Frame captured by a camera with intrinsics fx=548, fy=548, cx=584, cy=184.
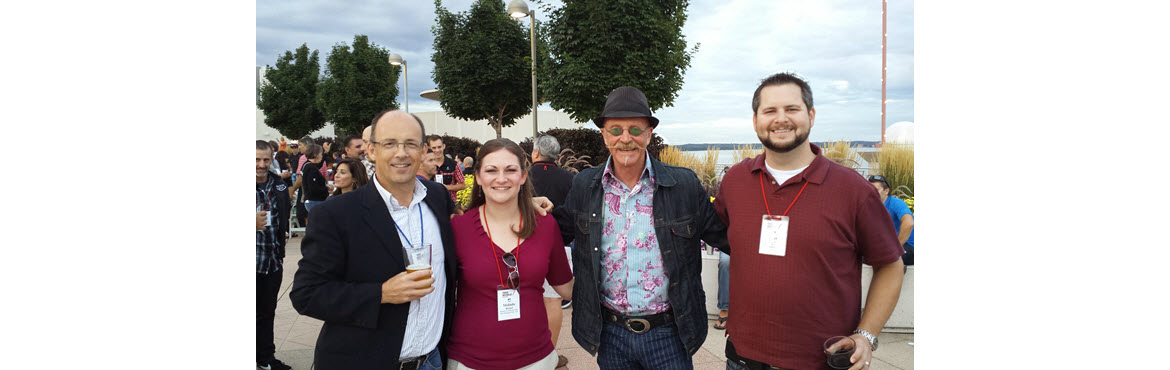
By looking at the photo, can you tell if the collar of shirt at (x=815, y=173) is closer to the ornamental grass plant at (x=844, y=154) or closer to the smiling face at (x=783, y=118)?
the smiling face at (x=783, y=118)

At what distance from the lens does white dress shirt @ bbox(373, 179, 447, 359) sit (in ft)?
6.67

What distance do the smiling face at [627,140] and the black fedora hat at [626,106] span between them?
31mm

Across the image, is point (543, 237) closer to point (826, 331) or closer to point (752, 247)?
point (752, 247)

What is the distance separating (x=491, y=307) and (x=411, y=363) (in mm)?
351

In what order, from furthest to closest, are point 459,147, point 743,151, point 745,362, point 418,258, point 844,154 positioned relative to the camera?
point 459,147 < point 743,151 < point 844,154 < point 745,362 < point 418,258

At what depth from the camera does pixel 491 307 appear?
2.15 m

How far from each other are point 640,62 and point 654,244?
10877 millimetres

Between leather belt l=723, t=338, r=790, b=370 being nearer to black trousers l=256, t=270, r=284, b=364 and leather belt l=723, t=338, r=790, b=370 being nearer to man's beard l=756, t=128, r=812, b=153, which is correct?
man's beard l=756, t=128, r=812, b=153

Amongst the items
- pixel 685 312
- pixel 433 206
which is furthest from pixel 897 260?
pixel 433 206

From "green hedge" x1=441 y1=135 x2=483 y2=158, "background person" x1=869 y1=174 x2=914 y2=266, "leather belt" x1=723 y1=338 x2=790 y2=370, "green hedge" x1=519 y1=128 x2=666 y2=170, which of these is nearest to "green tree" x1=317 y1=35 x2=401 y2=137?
"green hedge" x1=441 y1=135 x2=483 y2=158

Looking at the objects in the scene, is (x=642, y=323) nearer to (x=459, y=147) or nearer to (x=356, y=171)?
(x=356, y=171)

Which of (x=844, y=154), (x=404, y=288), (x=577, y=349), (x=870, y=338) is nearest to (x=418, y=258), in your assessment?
(x=404, y=288)

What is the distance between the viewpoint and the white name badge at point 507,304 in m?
2.13

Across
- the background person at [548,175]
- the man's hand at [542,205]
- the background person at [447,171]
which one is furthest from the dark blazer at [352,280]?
the background person at [447,171]
